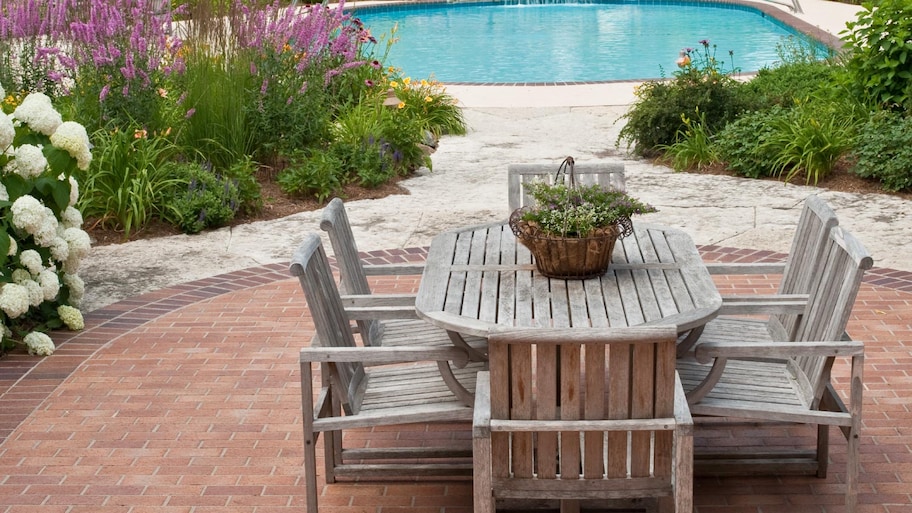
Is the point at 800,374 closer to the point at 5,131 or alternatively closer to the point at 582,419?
the point at 582,419

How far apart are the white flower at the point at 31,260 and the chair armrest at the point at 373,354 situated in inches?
109

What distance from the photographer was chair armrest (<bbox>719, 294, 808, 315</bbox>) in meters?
4.47

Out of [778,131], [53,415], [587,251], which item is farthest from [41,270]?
[778,131]

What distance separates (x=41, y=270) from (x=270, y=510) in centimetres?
264

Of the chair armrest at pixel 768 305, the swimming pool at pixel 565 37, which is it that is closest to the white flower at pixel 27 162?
the chair armrest at pixel 768 305

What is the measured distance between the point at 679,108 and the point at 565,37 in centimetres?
1354

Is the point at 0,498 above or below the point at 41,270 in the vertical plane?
below

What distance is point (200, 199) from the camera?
8.55m

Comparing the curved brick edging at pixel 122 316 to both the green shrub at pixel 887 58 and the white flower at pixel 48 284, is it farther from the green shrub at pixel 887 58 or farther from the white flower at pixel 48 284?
the green shrub at pixel 887 58

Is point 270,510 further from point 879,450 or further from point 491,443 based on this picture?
point 879,450

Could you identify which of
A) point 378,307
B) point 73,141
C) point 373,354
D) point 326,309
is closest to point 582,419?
point 373,354

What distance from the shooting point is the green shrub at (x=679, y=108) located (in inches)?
420

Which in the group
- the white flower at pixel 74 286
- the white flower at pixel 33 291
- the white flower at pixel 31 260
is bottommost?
the white flower at pixel 74 286

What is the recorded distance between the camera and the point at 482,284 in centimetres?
443
